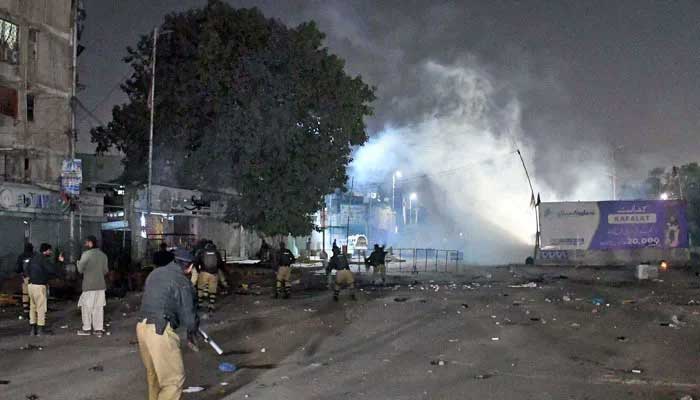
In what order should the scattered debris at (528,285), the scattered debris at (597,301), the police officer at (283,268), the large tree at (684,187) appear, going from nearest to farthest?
the scattered debris at (597,301), the police officer at (283,268), the scattered debris at (528,285), the large tree at (684,187)

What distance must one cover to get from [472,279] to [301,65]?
12.2 metres

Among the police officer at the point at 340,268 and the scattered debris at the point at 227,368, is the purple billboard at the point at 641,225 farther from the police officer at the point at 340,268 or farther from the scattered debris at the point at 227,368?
the scattered debris at the point at 227,368

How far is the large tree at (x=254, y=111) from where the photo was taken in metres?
31.2

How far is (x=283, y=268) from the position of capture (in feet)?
71.6

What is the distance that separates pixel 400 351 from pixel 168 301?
220 inches

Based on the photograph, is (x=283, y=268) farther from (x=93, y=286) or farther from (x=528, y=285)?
(x=528, y=285)

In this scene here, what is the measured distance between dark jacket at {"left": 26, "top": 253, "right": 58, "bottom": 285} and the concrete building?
1450 cm

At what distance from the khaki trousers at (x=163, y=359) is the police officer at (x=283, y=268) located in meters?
14.8

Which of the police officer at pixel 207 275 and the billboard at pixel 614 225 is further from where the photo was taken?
the billboard at pixel 614 225

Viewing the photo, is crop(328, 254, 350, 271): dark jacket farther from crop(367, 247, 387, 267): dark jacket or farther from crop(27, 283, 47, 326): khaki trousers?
crop(27, 283, 47, 326): khaki trousers

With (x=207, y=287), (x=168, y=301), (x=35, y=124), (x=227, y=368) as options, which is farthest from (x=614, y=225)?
(x=168, y=301)

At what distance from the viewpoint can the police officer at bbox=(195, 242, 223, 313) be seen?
1817 centimetres

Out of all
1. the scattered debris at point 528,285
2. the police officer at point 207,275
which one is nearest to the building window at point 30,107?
the police officer at point 207,275

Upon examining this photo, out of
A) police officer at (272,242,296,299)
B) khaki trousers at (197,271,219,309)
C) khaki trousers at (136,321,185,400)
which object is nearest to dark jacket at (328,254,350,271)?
police officer at (272,242,296,299)
